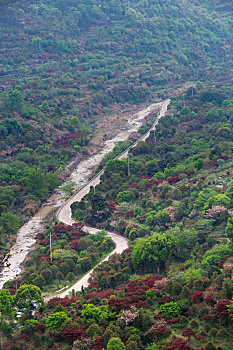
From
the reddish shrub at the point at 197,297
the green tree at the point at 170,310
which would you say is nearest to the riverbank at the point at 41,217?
the green tree at the point at 170,310

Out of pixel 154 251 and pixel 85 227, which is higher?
pixel 154 251

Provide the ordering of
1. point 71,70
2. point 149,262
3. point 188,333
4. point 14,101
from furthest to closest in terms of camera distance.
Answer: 1. point 71,70
2. point 14,101
3. point 149,262
4. point 188,333

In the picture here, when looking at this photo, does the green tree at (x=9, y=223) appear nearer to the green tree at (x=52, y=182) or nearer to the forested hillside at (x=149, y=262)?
the forested hillside at (x=149, y=262)

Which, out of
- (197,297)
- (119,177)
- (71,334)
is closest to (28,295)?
(71,334)

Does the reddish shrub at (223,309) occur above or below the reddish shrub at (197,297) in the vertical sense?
above

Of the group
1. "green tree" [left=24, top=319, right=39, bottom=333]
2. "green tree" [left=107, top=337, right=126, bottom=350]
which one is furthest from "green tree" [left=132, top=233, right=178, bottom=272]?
"green tree" [left=107, top=337, right=126, bottom=350]

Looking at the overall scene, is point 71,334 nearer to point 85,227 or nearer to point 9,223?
point 85,227
